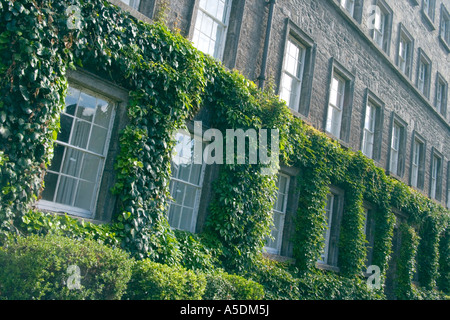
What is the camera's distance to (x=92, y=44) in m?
6.71

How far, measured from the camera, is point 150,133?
7477 millimetres

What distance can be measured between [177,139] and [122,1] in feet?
8.50

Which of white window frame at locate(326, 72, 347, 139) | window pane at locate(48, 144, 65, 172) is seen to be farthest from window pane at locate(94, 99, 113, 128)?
white window frame at locate(326, 72, 347, 139)

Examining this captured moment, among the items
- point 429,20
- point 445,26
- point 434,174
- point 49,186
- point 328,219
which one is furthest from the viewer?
point 445,26

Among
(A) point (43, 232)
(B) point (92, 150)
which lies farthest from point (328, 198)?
(A) point (43, 232)

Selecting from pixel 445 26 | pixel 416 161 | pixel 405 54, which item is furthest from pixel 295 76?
pixel 445 26

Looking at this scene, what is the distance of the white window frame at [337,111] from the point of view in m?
13.4

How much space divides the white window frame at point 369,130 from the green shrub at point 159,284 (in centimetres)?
1032

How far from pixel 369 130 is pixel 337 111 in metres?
2.20

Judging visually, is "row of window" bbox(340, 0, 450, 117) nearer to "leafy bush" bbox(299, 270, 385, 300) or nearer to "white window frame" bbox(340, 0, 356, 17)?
"white window frame" bbox(340, 0, 356, 17)

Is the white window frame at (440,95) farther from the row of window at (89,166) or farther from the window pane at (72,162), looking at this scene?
the window pane at (72,162)

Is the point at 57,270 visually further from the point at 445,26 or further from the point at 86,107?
the point at 445,26

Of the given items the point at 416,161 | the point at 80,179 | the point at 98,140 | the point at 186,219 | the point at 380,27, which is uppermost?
the point at 380,27

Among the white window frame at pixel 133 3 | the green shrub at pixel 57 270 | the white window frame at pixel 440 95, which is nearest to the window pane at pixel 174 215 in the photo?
the green shrub at pixel 57 270
